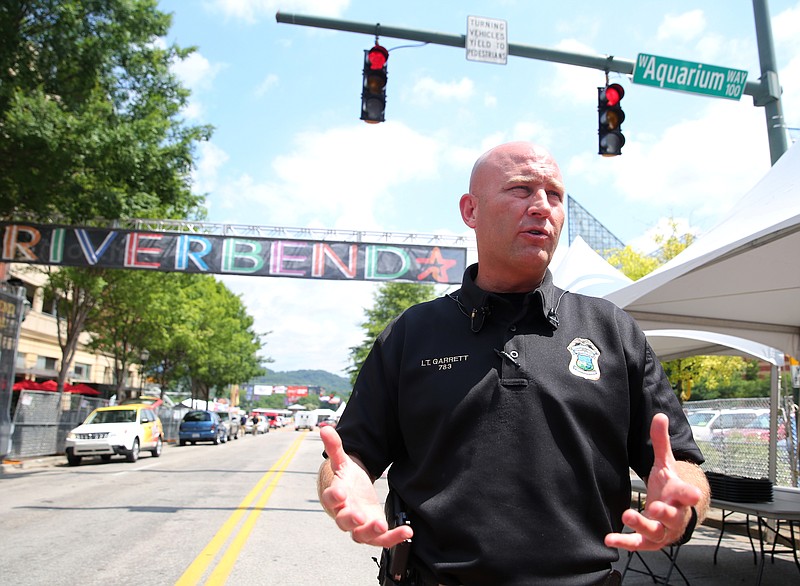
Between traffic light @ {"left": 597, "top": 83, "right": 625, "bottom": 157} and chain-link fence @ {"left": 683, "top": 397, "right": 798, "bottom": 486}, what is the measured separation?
5427 mm

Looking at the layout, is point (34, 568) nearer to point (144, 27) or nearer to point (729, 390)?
point (144, 27)

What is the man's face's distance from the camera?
1.94m

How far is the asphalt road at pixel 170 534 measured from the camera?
5.91 meters

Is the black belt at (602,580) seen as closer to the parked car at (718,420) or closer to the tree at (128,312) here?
the parked car at (718,420)

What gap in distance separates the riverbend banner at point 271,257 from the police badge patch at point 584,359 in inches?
624

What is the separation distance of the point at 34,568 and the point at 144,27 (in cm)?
1269

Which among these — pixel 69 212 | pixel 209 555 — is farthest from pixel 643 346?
pixel 69 212

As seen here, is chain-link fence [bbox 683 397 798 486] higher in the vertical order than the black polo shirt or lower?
lower

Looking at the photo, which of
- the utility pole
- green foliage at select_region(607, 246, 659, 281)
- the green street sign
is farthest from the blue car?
the utility pole

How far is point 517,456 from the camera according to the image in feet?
5.64

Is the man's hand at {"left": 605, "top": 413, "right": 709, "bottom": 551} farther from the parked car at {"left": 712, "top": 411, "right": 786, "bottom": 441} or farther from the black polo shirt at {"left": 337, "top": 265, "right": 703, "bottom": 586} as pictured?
the parked car at {"left": 712, "top": 411, "right": 786, "bottom": 441}

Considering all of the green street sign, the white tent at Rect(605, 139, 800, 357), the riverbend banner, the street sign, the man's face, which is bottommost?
the man's face

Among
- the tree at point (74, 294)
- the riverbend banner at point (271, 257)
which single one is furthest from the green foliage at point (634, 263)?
the tree at point (74, 294)

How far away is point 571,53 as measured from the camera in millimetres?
8203
